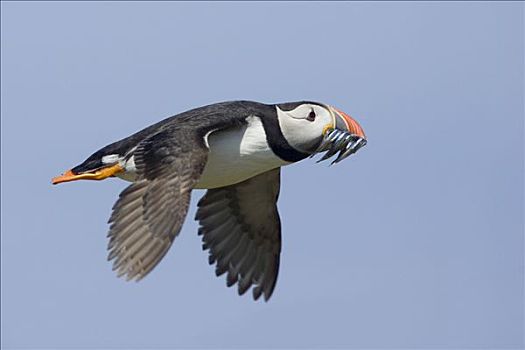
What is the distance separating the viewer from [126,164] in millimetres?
12891

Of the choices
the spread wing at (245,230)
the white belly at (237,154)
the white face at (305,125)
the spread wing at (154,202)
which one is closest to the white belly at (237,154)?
the white belly at (237,154)

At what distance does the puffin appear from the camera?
11680 mm

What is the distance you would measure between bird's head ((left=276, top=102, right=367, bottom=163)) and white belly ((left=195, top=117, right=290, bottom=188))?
25cm

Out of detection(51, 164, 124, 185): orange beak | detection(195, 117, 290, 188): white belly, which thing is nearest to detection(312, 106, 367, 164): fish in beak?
detection(195, 117, 290, 188): white belly

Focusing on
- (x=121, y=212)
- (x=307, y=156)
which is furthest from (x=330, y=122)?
(x=121, y=212)

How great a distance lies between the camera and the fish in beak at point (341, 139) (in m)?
13.5

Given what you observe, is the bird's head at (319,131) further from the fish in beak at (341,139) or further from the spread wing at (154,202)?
the spread wing at (154,202)

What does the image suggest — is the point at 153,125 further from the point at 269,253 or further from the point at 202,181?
the point at 269,253

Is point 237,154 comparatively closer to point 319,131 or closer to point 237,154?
point 237,154

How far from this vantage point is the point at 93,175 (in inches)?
513

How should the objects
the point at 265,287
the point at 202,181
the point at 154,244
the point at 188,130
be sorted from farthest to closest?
1. the point at 265,287
2. the point at 202,181
3. the point at 188,130
4. the point at 154,244

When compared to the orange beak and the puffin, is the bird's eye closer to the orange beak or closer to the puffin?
the puffin

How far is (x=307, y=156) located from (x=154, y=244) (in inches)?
98.8

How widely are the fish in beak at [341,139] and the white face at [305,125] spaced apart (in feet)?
0.14
